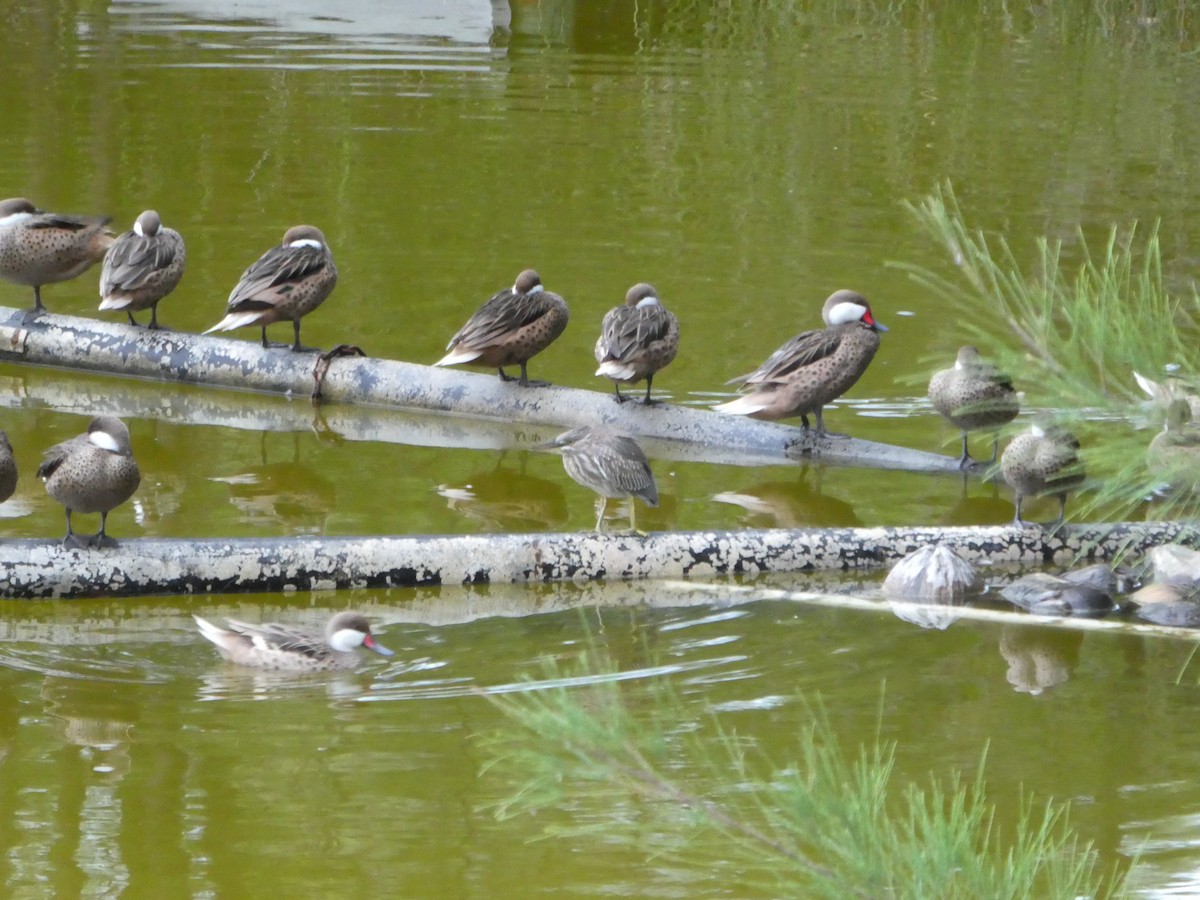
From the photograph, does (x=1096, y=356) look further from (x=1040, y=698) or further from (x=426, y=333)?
(x=426, y=333)

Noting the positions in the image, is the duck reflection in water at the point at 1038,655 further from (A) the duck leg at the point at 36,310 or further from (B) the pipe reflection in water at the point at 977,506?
(A) the duck leg at the point at 36,310

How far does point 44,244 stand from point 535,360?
286 centimetres

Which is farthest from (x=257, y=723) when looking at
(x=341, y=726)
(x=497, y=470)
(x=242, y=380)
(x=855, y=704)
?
(x=242, y=380)

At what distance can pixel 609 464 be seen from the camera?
760cm

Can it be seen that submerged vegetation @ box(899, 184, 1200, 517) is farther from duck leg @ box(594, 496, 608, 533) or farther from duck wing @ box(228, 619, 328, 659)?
duck leg @ box(594, 496, 608, 533)

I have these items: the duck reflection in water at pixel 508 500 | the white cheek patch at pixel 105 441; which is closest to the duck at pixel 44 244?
the duck reflection in water at pixel 508 500

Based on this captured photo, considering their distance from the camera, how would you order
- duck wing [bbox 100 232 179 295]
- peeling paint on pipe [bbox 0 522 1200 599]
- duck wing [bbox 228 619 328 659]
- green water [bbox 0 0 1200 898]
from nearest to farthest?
green water [bbox 0 0 1200 898]
duck wing [bbox 228 619 328 659]
peeling paint on pipe [bbox 0 522 1200 599]
duck wing [bbox 100 232 179 295]

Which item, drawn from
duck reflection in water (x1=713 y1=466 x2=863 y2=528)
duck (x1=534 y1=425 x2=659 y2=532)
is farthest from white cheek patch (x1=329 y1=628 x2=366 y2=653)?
duck reflection in water (x1=713 y1=466 x2=863 y2=528)

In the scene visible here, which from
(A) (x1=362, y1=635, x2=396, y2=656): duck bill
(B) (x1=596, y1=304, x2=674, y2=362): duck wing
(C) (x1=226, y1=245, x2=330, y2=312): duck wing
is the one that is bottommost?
(A) (x1=362, y1=635, x2=396, y2=656): duck bill

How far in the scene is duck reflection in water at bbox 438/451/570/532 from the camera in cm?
833

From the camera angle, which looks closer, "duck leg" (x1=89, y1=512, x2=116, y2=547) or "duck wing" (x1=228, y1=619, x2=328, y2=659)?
"duck wing" (x1=228, y1=619, x2=328, y2=659)

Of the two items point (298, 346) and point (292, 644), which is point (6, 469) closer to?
point (292, 644)

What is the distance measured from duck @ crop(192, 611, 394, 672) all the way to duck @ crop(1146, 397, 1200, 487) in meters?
3.68

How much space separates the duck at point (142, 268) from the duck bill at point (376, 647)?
4.30m
